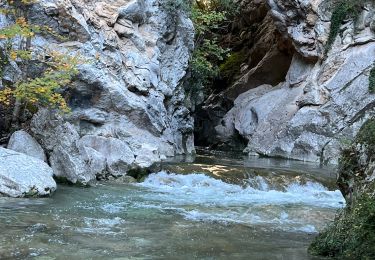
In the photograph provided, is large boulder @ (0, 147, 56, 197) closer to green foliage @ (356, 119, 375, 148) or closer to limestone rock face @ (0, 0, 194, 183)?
limestone rock face @ (0, 0, 194, 183)

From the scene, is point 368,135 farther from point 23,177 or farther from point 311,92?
point 311,92

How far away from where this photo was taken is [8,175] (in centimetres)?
1036

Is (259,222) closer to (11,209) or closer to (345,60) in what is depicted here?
(11,209)

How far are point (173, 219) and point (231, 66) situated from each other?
28271mm

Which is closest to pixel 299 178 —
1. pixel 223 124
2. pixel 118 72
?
pixel 118 72

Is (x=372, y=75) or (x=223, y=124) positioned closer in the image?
(x=372, y=75)

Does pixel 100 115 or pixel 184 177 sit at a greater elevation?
pixel 100 115

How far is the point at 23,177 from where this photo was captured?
10.6 meters

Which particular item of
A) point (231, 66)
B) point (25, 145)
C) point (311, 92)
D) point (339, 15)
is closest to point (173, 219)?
point (25, 145)

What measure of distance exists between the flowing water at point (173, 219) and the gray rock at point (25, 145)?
1.31m

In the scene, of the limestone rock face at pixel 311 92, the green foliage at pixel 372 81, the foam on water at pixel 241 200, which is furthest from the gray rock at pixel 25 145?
the green foliage at pixel 372 81

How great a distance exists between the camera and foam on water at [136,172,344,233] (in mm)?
9289

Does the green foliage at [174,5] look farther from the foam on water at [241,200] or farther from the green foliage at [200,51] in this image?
the foam on water at [241,200]

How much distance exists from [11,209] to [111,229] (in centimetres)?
223
